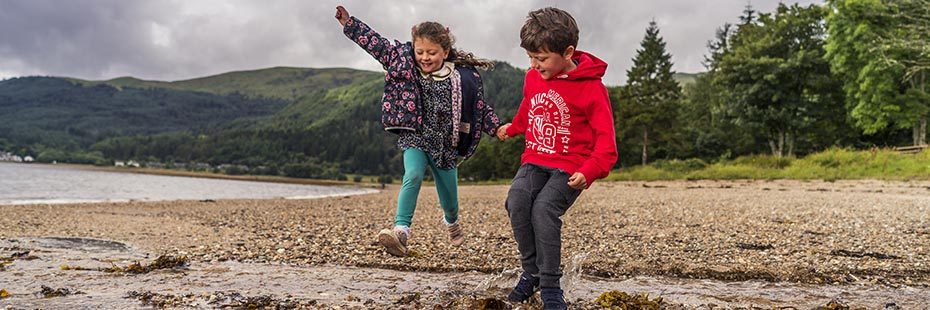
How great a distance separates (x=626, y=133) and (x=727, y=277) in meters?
43.4

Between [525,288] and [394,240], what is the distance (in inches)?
67.0

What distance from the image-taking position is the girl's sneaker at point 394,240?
5.49 metres

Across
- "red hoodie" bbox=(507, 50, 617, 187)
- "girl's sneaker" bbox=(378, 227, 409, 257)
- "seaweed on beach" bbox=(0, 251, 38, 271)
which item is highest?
"red hoodie" bbox=(507, 50, 617, 187)

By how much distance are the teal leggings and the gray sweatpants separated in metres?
1.63

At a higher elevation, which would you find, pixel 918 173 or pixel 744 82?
pixel 744 82

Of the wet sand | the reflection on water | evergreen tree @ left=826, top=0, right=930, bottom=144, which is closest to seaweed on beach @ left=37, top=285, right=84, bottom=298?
the wet sand

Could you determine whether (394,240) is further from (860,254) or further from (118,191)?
(118,191)

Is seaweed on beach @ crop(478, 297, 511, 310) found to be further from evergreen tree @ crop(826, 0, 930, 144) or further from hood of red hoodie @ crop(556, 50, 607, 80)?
evergreen tree @ crop(826, 0, 930, 144)

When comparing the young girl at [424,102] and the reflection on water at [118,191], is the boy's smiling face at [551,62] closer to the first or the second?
the young girl at [424,102]

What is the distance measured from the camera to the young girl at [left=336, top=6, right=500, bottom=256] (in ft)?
17.7

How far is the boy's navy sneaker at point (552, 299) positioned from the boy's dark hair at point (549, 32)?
1.46 meters

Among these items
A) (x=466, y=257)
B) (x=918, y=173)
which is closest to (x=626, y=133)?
(x=918, y=173)

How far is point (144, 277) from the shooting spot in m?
5.02

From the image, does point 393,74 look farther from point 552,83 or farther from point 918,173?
point 918,173
